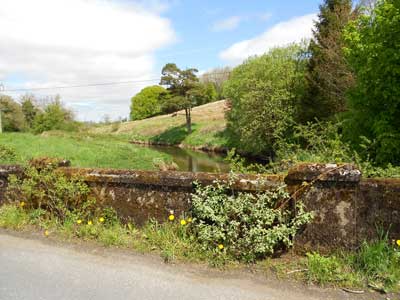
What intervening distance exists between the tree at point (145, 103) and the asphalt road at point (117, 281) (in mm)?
69953

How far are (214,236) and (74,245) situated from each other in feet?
6.48

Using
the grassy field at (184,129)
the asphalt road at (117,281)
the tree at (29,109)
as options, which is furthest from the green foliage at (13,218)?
the tree at (29,109)

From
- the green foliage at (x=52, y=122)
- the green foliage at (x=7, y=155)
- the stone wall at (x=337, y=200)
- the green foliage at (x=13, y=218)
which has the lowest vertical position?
the green foliage at (x=13, y=218)

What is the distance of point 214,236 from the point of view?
3484mm

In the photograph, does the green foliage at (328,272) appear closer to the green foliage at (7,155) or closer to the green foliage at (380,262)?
the green foliage at (380,262)

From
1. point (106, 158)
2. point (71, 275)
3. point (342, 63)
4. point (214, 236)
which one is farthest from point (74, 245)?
point (342, 63)

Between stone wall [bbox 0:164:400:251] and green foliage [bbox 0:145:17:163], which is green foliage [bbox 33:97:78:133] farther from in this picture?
stone wall [bbox 0:164:400:251]

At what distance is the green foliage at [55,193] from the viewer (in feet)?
14.7

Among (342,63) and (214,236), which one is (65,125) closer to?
(342,63)

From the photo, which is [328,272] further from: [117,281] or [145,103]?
[145,103]

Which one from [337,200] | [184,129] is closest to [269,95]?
[337,200]

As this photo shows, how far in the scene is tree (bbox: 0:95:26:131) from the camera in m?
47.2

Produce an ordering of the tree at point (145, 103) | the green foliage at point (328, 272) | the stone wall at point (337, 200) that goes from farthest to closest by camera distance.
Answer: the tree at point (145, 103) < the stone wall at point (337, 200) < the green foliage at point (328, 272)

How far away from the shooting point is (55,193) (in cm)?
461
